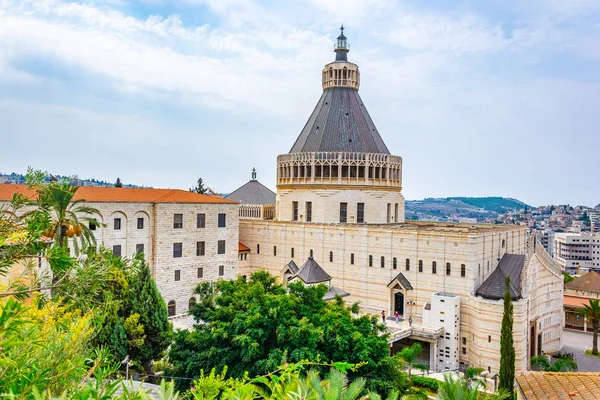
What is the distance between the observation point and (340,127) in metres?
52.7

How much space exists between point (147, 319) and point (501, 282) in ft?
87.2

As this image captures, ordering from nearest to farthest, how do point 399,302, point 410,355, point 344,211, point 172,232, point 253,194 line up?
1. point 410,355
2. point 172,232
3. point 399,302
4. point 344,211
5. point 253,194

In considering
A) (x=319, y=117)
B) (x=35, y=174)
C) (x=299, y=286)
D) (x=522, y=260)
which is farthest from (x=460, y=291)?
(x=35, y=174)

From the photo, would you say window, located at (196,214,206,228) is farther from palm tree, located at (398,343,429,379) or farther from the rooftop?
the rooftop

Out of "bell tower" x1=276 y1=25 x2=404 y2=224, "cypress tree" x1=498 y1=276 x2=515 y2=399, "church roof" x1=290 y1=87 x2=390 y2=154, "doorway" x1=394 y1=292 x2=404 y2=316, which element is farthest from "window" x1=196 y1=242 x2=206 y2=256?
"cypress tree" x1=498 y1=276 x2=515 y2=399

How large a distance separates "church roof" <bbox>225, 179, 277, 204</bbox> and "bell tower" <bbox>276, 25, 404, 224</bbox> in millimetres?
9457

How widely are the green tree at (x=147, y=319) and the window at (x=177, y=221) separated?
13967 millimetres

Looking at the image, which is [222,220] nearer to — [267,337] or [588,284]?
[267,337]

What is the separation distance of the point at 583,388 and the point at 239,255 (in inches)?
1576

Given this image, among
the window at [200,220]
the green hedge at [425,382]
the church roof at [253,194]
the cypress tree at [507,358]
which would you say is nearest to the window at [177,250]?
the window at [200,220]

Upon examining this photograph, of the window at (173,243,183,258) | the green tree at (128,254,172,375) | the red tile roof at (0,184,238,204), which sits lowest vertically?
the green tree at (128,254,172,375)

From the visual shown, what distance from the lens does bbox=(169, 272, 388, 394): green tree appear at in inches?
887

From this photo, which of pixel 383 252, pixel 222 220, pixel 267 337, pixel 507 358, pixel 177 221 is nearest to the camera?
pixel 267 337

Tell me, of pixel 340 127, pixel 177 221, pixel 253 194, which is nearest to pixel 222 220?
pixel 177 221
